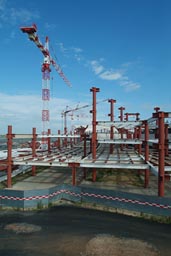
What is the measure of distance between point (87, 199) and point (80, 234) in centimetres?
520

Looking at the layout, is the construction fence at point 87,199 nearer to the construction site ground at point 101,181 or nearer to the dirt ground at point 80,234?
the dirt ground at point 80,234

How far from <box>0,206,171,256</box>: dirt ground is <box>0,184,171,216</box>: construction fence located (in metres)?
0.91

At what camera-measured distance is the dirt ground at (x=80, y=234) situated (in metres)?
11.2

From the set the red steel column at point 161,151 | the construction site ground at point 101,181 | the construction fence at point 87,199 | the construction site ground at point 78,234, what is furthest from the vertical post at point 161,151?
the construction site ground at point 101,181

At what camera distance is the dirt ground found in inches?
441

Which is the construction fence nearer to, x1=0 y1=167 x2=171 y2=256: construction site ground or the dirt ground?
x1=0 y1=167 x2=171 y2=256: construction site ground

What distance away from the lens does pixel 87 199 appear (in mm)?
18297

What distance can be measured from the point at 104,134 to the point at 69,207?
3377 cm

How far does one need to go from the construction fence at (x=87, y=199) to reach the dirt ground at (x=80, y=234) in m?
Answer: 0.91

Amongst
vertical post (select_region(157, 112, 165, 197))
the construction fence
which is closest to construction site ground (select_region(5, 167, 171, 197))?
the construction fence

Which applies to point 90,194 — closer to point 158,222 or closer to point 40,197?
point 40,197

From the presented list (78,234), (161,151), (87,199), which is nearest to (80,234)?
(78,234)

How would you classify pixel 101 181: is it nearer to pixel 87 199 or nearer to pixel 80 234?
pixel 87 199

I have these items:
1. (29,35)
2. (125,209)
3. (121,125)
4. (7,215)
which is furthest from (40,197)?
(29,35)
